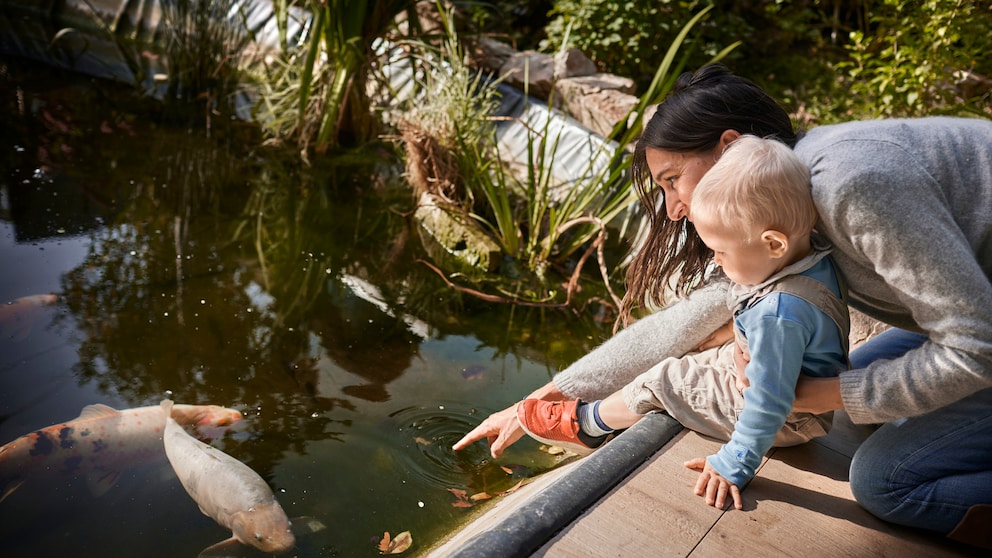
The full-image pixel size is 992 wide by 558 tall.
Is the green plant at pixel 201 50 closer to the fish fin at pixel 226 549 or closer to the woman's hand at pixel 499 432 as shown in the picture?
the woman's hand at pixel 499 432

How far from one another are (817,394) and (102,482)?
1726 mm

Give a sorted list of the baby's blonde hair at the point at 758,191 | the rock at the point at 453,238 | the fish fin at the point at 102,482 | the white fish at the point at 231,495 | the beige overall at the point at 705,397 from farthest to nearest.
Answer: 1. the rock at the point at 453,238
2. the fish fin at the point at 102,482
3. the white fish at the point at 231,495
4. the beige overall at the point at 705,397
5. the baby's blonde hair at the point at 758,191

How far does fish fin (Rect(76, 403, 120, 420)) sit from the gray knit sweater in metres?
1.86

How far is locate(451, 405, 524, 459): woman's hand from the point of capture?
2025mm

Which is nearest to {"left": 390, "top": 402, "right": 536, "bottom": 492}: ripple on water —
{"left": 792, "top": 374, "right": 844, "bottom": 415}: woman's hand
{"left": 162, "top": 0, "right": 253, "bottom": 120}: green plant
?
{"left": 792, "top": 374, "right": 844, "bottom": 415}: woman's hand

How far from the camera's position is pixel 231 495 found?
6.05ft

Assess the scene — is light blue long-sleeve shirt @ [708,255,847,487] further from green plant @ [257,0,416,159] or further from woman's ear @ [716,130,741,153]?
green plant @ [257,0,416,159]

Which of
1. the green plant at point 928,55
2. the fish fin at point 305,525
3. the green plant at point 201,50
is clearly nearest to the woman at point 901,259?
the fish fin at point 305,525

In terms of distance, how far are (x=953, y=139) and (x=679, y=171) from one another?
497 millimetres

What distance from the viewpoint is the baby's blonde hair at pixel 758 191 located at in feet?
4.35

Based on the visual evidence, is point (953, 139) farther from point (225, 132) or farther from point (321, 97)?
point (225, 132)

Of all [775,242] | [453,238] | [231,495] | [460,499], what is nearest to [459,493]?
[460,499]

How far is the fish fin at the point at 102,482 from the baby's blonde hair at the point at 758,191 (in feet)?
5.26

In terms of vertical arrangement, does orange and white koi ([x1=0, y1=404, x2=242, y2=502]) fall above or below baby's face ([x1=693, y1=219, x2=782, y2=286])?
below
